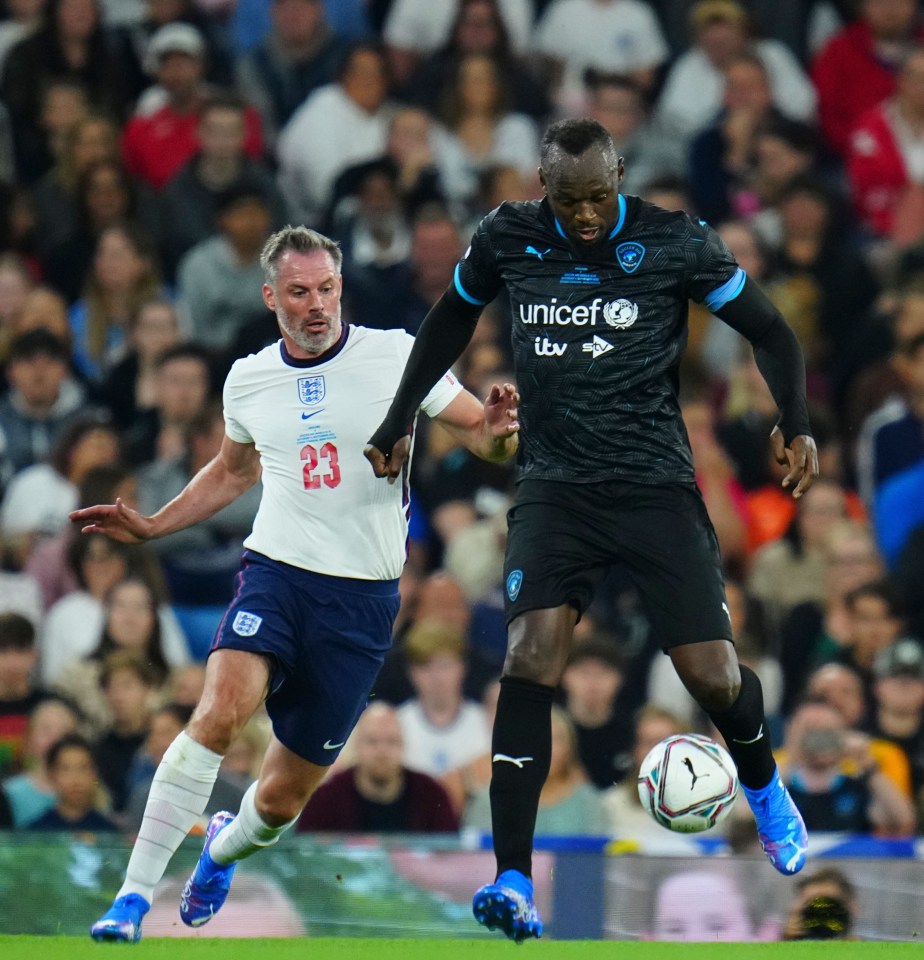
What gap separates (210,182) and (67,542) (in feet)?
9.77

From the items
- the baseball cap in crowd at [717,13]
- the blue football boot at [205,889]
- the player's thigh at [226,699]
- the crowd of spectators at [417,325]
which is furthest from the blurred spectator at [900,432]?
the player's thigh at [226,699]

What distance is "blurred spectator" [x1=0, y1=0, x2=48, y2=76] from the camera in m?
13.8

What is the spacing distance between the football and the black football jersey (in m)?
0.96

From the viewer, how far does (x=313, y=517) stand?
24.1ft

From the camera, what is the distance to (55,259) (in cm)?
1307

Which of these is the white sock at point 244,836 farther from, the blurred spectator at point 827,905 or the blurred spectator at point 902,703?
the blurred spectator at point 902,703

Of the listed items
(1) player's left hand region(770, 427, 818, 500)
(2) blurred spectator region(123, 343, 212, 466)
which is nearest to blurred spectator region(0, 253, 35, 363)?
(2) blurred spectator region(123, 343, 212, 466)

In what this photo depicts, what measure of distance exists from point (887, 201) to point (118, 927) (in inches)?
322

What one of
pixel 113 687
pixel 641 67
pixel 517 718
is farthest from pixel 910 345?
pixel 517 718

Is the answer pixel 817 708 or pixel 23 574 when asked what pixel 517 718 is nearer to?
pixel 817 708

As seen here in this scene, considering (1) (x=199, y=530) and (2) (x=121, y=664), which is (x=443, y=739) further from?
(1) (x=199, y=530)

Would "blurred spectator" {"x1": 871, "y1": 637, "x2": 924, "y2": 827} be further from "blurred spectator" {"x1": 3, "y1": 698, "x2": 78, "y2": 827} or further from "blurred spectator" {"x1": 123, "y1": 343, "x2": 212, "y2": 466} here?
"blurred spectator" {"x1": 123, "y1": 343, "x2": 212, "y2": 466}

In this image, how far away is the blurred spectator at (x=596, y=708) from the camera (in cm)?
998

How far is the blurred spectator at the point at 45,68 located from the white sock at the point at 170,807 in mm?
7261
